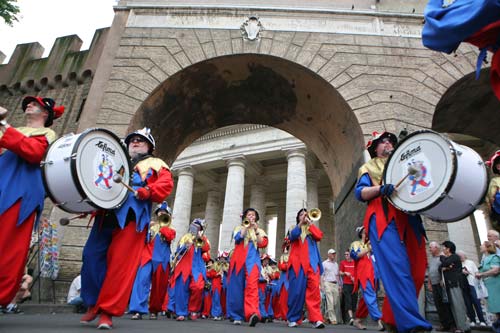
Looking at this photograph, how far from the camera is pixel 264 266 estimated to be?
1477 centimetres

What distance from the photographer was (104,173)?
12.5ft

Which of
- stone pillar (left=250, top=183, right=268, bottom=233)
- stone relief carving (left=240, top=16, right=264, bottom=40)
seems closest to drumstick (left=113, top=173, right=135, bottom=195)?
stone relief carving (left=240, top=16, right=264, bottom=40)

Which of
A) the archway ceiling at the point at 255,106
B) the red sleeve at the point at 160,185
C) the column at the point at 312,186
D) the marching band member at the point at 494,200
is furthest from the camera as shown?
the column at the point at 312,186

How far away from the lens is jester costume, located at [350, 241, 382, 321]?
295 inches

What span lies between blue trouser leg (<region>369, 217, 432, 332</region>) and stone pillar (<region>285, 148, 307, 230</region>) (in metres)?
18.6

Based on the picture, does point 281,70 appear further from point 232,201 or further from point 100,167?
point 232,201

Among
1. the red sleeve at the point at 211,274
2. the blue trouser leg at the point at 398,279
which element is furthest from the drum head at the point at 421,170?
the red sleeve at the point at 211,274

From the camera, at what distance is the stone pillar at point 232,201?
24.3 meters

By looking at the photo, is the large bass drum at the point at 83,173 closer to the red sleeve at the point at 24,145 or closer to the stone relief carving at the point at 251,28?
the red sleeve at the point at 24,145

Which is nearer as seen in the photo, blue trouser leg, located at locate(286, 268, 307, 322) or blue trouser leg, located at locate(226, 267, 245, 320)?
blue trouser leg, located at locate(286, 268, 307, 322)

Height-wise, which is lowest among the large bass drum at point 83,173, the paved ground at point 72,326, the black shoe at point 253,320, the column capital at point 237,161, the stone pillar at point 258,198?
the paved ground at point 72,326

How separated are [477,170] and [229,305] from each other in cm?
543

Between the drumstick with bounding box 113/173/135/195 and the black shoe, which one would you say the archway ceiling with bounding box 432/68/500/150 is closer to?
the black shoe

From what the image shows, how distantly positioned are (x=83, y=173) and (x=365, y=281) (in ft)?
20.3
